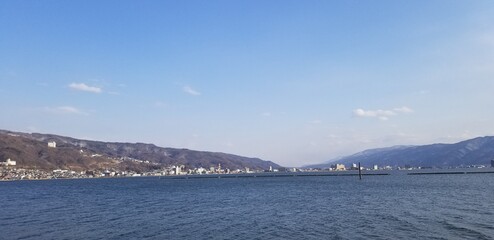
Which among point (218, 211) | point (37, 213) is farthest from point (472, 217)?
point (37, 213)

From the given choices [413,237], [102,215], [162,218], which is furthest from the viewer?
[102,215]

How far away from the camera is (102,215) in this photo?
5666 cm

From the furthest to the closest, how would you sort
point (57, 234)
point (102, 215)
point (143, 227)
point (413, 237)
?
point (102, 215) < point (143, 227) < point (57, 234) < point (413, 237)

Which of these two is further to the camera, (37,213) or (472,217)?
(37,213)

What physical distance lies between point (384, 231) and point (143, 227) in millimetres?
25158

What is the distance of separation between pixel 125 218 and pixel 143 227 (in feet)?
33.2

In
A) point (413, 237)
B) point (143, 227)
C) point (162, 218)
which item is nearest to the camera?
point (413, 237)

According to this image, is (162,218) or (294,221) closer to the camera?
(294,221)

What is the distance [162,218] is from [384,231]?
2802cm

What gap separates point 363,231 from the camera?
123 feet

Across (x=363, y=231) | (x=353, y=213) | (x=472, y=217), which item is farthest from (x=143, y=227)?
(x=472, y=217)

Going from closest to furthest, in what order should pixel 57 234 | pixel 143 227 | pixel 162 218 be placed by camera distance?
pixel 57 234 < pixel 143 227 < pixel 162 218

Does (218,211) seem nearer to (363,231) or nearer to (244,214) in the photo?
(244,214)

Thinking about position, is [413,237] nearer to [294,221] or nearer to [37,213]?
[294,221]
